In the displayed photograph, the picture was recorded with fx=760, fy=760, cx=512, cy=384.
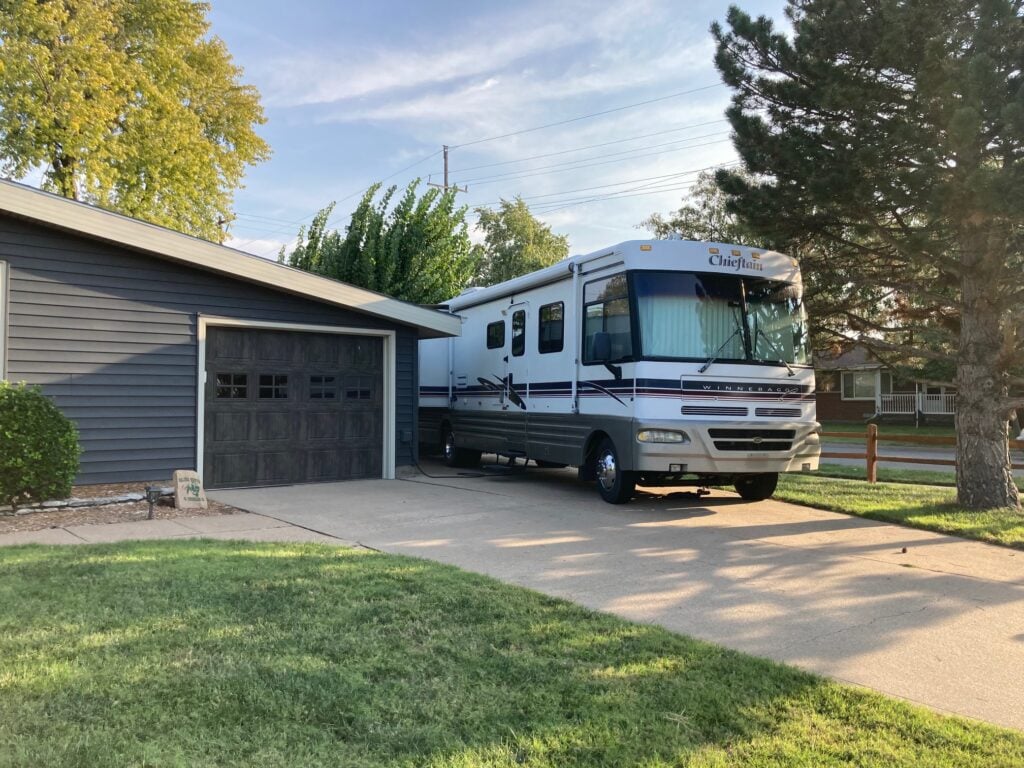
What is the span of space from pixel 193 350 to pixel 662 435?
667cm

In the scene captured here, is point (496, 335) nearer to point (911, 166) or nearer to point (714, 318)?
point (714, 318)

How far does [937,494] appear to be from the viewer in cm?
1061

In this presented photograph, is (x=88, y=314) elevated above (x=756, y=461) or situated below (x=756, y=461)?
above

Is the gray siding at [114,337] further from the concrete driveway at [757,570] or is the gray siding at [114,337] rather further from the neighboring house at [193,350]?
the concrete driveway at [757,570]

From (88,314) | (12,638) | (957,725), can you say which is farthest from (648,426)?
(88,314)

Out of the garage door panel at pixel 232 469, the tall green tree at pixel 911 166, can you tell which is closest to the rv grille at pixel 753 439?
the tall green tree at pixel 911 166

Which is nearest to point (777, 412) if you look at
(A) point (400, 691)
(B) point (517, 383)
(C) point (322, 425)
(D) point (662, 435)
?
(D) point (662, 435)

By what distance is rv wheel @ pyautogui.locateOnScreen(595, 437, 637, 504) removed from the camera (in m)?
9.52

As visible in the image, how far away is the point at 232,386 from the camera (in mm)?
11266

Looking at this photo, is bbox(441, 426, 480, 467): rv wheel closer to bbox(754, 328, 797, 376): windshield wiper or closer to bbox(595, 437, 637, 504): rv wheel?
bbox(595, 437, 637, 504): rv wheel

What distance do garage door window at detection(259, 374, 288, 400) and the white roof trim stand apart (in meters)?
1.33

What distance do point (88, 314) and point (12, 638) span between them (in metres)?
6.98

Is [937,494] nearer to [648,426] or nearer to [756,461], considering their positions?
[756,461]

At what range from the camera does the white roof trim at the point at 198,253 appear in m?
9.25
